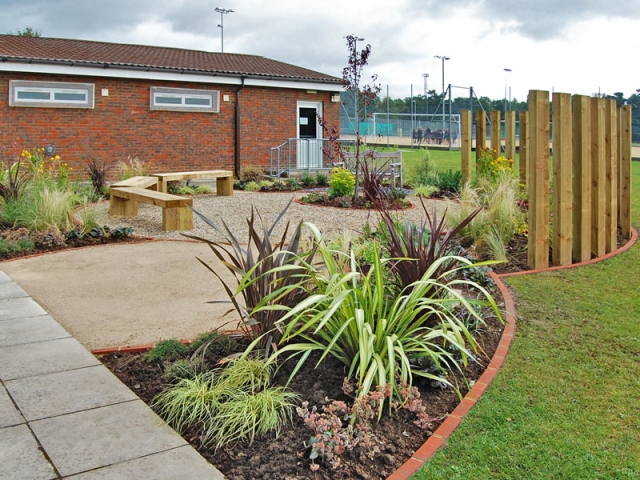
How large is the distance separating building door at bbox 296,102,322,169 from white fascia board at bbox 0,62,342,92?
0.66 m

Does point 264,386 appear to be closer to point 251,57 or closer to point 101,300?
point 101,300

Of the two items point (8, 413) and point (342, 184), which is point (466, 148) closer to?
point (342, 184)

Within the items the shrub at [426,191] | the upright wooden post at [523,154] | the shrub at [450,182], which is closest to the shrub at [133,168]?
the shrub at [426,191]

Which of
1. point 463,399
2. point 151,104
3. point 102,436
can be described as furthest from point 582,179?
point 151,104

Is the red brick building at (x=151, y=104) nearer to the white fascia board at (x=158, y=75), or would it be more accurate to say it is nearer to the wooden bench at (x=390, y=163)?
the white fascia board at (x=158, y=75)

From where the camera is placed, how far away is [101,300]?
6082mm

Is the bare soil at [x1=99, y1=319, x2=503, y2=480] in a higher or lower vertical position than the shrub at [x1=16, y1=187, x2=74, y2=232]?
lower

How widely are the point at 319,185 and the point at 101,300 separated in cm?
1101

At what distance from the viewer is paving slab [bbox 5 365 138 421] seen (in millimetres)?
3596

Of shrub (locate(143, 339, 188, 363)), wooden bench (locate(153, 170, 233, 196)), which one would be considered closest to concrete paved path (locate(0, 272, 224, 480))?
shrub (locate(143, 339, 188, 363))

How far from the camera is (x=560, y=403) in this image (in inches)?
148

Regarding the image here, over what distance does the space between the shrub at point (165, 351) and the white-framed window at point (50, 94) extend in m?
13.9

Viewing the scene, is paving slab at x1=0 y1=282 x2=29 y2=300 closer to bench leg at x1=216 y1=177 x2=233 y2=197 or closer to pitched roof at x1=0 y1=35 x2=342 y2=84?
bench leg at x1=216 y1=177 x2=233 y2=197

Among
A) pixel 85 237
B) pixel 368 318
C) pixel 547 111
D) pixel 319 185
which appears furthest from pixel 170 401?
pixel 319 185
